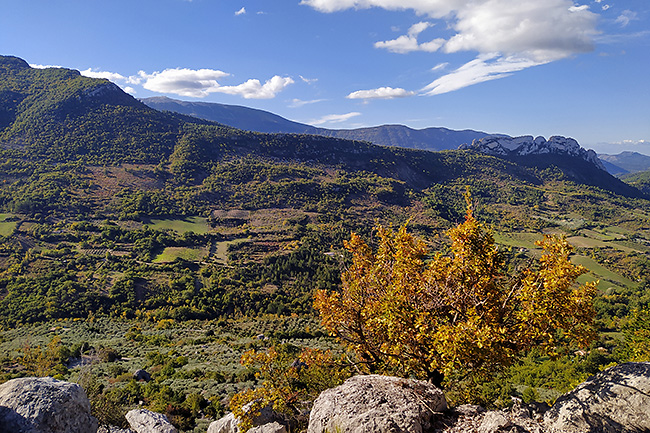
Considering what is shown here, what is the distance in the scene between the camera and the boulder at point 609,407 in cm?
708

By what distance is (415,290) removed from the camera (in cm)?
906

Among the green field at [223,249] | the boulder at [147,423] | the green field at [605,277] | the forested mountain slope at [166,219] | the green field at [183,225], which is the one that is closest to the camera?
the boulder at [147,423]

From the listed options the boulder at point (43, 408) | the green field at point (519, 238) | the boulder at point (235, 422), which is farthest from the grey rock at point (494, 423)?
the green field at point (519, 238)

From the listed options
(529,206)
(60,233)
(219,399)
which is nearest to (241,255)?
(60,233)

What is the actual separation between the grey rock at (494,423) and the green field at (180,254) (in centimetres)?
9471

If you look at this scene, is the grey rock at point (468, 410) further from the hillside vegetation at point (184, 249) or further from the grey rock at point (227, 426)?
the grey rock at point (227, 426)

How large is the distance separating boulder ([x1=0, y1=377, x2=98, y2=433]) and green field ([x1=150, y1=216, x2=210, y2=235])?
110090 mm

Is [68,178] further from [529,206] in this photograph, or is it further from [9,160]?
[529,206]

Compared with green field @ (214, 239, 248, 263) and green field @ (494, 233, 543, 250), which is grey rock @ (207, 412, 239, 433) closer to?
green field @ (214, 239, 248, 263)

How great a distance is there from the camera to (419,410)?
788 cm

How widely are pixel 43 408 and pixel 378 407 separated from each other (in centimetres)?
934

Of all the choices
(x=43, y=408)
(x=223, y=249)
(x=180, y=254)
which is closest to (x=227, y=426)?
(x=43, y=408)

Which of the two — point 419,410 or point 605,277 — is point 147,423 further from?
point 605,277

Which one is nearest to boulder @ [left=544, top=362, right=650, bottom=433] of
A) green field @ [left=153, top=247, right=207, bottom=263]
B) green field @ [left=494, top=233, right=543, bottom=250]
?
green field @ [left=153, top=247, right=207, bottom=263]
